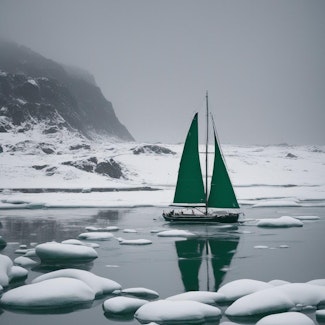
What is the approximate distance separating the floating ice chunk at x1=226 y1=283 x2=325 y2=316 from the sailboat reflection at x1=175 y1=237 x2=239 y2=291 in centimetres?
387

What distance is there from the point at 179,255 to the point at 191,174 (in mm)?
15900

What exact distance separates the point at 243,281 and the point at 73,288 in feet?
22.8

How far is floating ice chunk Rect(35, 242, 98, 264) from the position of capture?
25.1m

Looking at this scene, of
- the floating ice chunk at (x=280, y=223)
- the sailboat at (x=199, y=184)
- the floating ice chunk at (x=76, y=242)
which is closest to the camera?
the floating ice chunk at (x=76, y=242)

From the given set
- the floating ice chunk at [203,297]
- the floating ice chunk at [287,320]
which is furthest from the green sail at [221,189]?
the floating ice chunk at [287,320]

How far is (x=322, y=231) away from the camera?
38.6 metres

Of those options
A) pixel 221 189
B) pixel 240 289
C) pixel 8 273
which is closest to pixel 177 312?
pixel 240 289

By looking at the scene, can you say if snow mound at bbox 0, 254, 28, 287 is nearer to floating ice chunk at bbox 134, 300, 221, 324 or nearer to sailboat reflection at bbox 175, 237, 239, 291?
floating ice chunk at bbox 134, 300, 221, 324

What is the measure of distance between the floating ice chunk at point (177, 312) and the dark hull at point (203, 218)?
92.3ft

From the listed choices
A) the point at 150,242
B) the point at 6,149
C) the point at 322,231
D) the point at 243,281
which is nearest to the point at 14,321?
the point at 243,281

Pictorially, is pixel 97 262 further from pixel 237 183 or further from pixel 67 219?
pixel 237 183

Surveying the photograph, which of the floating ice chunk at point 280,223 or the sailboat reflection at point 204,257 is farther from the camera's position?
the floating ice chunk at point 280,223

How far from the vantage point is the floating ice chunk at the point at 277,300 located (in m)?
16.1

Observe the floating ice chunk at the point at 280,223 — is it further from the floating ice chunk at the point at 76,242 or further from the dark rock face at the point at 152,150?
the dark rock face at the point at 152,150
